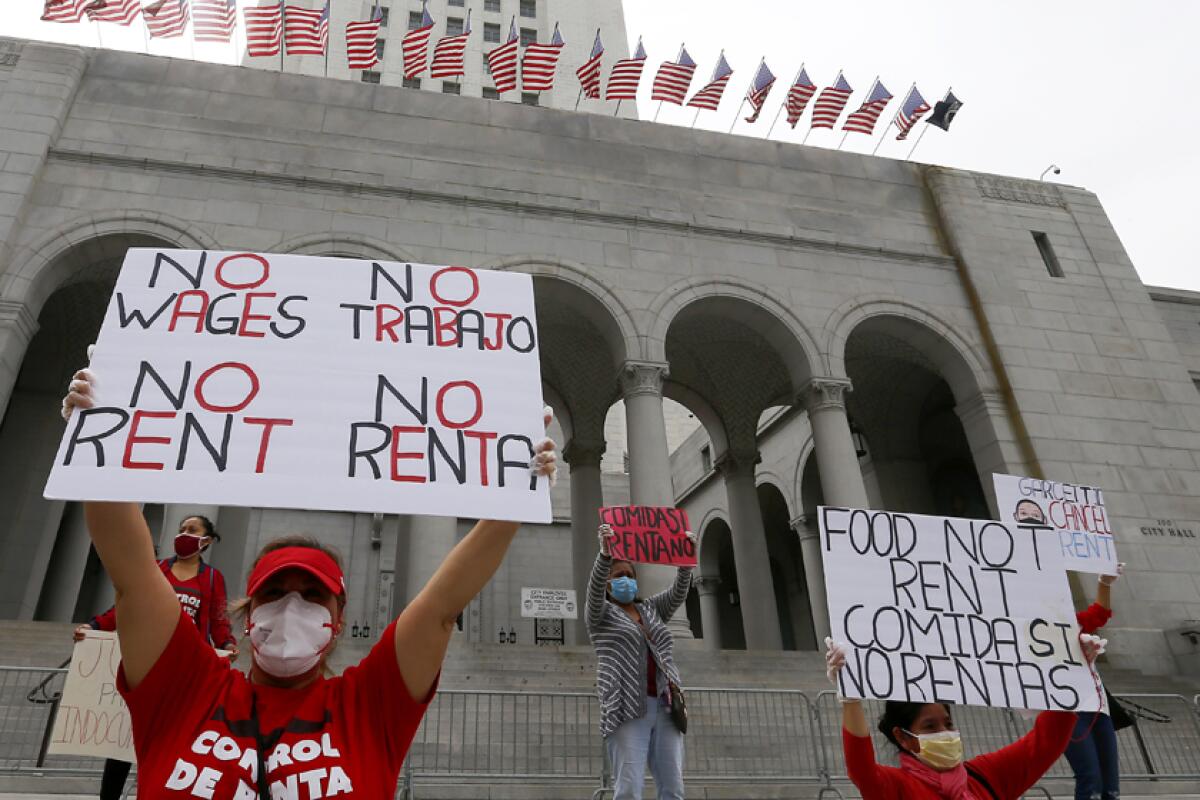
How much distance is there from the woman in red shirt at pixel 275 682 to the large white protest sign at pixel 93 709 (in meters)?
3.61

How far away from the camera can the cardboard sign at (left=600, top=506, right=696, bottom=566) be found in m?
7.72

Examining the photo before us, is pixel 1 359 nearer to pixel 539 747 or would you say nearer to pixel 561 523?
pixel 539 747

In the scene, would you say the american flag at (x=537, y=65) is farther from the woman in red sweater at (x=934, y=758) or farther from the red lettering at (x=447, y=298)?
the woman in red sweater at (x=934, y=758)

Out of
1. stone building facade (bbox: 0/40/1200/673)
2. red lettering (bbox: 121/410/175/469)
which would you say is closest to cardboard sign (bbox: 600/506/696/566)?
red lettering (bbox: 121/410/175/469)

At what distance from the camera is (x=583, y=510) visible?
68.8 feet

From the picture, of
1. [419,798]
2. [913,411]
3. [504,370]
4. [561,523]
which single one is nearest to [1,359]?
[419,798]

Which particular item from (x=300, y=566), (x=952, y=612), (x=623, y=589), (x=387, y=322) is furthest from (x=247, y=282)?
(x=952, y=612)

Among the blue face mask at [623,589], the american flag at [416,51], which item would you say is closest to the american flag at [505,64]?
the american flag at [416,51]

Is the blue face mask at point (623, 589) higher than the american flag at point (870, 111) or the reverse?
the reverse

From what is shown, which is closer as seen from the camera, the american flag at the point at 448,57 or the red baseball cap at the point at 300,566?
the red baseball cap at the point at 300,566

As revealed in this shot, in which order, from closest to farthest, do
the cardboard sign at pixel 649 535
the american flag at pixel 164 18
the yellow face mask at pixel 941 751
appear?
the yellow face mask at pixel 941 751, the cardboard sign at pixel 649 535, the american flag at pixel 164 18

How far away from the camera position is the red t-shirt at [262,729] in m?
2.22

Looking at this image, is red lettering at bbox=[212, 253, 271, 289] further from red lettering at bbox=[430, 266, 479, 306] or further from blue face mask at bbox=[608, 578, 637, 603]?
blue face mask at bbox=[608, 578, 637, 603]

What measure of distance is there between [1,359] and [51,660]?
5857 mm
